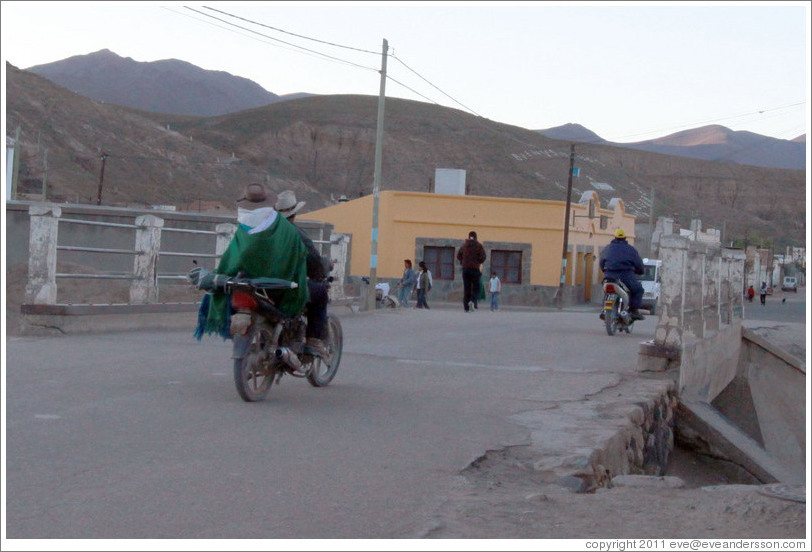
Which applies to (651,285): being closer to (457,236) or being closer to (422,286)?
(457,236)

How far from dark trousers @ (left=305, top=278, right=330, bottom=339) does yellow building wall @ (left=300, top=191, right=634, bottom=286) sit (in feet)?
133

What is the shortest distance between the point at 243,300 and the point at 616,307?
9.09 m

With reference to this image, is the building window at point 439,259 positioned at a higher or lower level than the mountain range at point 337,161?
lower

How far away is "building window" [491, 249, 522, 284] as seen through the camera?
166 feet

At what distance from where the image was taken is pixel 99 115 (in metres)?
99.5

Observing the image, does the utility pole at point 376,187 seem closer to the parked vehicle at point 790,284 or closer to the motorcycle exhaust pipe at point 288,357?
the motorcycle exhaust pipe at point 288,357

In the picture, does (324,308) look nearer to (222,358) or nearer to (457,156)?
(222,358)

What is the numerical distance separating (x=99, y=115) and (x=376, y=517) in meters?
101

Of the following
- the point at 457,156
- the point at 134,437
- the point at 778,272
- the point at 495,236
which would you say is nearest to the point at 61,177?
the point at 495,236

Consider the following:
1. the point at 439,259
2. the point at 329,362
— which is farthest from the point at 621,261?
the point at 439,259

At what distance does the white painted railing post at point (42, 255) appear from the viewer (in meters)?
11.6

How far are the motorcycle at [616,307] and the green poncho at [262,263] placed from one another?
8416 millimetres

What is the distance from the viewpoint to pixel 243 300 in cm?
742

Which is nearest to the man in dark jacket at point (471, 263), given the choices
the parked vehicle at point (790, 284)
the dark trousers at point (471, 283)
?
the dark trousers at point (471, 283)
